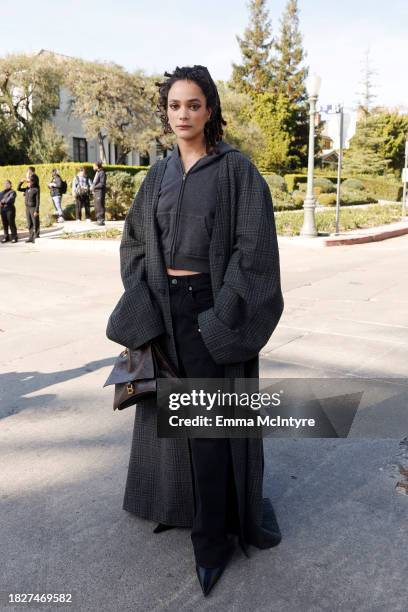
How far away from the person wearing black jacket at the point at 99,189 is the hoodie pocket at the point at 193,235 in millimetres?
14607

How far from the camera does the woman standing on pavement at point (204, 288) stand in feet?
7.20

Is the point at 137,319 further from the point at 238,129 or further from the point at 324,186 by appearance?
the point at 238,129

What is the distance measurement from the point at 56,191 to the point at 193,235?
17.3 meters

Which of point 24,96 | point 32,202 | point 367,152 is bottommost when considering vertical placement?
point 32,202

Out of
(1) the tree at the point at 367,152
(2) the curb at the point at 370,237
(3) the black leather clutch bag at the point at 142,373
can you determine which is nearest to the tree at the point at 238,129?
(1) the tree at the point at 367,152

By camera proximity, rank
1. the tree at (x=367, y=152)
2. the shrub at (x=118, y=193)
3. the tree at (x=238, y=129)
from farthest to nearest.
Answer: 1. the tree at (x=367, y=152)
2. the tree at (x=238, y=129)
3. the shrub at (x=118, y=193)

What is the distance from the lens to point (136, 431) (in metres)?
2.55

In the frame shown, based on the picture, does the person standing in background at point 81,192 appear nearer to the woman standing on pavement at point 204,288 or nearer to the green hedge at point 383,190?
the woman standing on pavement at point 204,288

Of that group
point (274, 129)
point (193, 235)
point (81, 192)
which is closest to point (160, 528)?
point (193, 235)

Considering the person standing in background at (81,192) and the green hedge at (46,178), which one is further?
the green hedge at (46,178)

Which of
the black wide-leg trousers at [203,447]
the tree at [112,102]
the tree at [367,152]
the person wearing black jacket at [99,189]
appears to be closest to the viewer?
the black wide-leg trousers at [203,447]

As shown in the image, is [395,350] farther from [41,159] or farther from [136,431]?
[41,159]

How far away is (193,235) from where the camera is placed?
7.42 feet

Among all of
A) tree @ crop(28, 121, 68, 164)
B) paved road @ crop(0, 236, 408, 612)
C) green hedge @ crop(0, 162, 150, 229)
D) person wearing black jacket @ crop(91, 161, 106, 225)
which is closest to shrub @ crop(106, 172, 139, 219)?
green hedge @ crop(0, 162, 150, 229)
